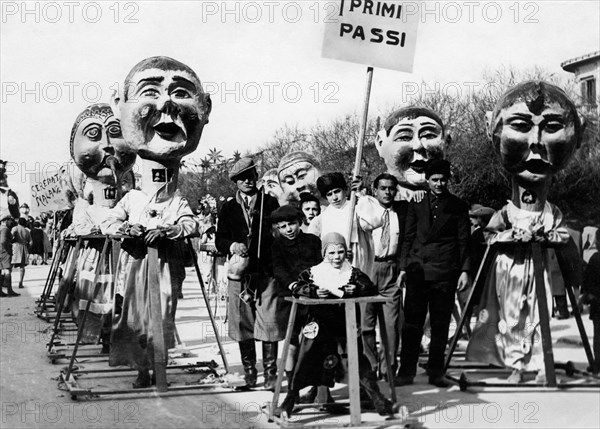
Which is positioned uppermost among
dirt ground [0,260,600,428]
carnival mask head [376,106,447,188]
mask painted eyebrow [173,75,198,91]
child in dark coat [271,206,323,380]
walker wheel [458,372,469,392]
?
mask painted eyebrow [173,75,198,91]

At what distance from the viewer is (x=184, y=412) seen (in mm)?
6746

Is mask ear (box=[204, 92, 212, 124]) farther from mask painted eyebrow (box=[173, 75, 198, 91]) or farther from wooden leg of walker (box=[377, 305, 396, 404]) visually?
wooden leg of walker (box=[377, 305, 396, 404])

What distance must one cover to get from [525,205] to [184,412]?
3.81 metres

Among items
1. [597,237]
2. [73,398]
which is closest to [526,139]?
[597,237]

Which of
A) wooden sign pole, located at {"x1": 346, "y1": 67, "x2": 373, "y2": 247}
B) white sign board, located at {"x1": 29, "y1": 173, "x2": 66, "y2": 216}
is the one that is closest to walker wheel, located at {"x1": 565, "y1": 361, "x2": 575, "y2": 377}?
wooden sign pole, located at {"x1": 346, "y1": 67, "x2": 373, "y2": 247}

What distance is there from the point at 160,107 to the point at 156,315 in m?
2.06

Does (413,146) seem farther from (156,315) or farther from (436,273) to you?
(156,315)

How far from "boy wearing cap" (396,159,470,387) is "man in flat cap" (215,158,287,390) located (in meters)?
1.26

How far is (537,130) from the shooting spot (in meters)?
7.84

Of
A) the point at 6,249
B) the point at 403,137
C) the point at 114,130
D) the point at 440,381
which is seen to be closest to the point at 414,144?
the point at 403,137

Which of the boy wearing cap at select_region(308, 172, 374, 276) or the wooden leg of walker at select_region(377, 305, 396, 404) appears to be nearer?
the wooden leg of walker at select_region(377, 305, 396, 404)

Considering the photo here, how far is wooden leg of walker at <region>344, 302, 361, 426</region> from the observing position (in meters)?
5.94

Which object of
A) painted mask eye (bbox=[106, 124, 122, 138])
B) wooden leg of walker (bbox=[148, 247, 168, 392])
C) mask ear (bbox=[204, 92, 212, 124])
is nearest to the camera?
wooden leg of walker (bbox=[148, 247, 168, 392])

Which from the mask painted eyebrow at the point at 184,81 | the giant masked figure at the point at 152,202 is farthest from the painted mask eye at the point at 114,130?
the mask painted eyebrow at the point at 184,81
